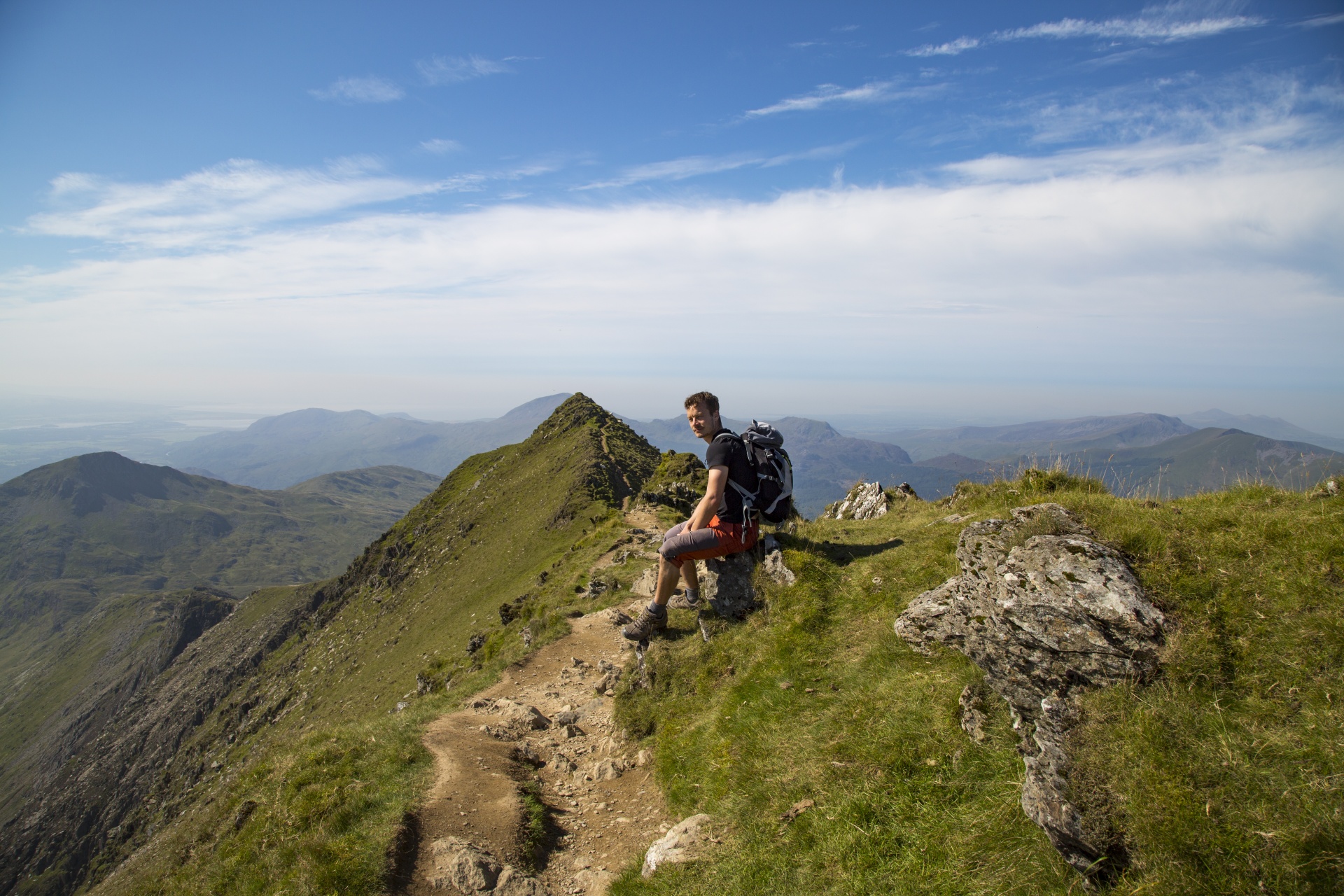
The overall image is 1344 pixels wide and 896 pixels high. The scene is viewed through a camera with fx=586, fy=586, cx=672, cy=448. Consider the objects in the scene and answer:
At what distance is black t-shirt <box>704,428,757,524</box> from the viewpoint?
9.86 m

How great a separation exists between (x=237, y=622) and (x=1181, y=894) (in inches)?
5855

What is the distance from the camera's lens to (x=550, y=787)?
9.90m

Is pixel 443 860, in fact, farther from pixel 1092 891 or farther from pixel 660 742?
pixel 1092 891

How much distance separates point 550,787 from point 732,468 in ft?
20.4

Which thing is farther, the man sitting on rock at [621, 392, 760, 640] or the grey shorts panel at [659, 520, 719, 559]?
the grey shorts panel at [659, 520, 719, 559]

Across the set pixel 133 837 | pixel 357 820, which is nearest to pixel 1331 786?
pixel 357 820

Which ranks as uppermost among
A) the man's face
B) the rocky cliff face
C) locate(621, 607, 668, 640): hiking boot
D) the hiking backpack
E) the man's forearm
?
the man's face

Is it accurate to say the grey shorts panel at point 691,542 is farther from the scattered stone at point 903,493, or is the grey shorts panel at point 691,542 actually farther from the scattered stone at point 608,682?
the scattered stone at point 903,493

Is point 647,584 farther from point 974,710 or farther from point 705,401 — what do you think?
point 974,710

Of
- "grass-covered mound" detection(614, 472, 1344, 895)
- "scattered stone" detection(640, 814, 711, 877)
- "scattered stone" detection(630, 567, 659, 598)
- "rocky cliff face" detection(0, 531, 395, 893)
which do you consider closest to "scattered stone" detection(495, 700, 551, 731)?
"grass-covered mound" detection(614, 472, 1344, 895)

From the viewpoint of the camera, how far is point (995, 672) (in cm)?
615

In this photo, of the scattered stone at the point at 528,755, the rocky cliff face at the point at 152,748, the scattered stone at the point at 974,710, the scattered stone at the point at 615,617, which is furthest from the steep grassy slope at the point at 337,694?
the scattered stone at the point at 974,710

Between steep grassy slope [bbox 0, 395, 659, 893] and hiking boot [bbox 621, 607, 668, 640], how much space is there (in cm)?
436

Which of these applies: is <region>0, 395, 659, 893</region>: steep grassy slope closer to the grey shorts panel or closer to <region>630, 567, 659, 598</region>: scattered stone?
<region>630, 567, 659, 598</region>: scattered stone
